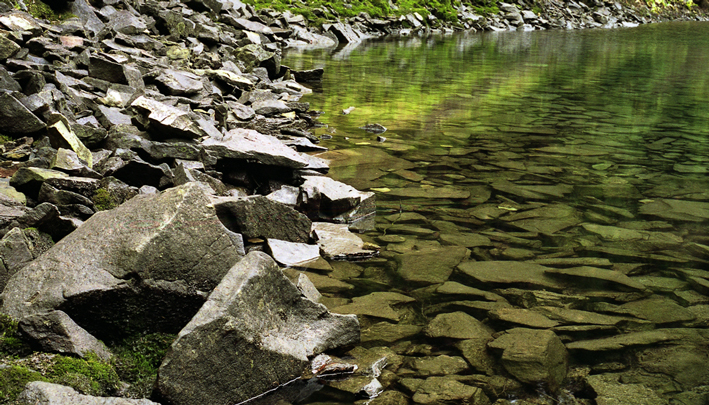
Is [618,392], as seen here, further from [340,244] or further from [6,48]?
[6,48]

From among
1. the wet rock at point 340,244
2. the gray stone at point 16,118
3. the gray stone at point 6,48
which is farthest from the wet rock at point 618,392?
the gray stone at point 6,48

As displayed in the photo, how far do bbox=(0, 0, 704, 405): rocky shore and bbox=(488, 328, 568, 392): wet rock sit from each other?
0.01 meters

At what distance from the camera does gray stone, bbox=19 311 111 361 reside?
2.95 meters

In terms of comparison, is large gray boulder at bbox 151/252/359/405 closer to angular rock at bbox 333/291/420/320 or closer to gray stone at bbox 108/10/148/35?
angular rock at bbox 333/291/420/320

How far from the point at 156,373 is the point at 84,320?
48 cm

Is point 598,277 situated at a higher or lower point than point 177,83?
lower

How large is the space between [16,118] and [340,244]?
3.01 m

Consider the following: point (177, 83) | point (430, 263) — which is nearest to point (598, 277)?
point (430, 263)

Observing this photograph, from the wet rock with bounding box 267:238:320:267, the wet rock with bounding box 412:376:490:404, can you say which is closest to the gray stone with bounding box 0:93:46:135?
the wet rock with bounding box 267:238:320:267

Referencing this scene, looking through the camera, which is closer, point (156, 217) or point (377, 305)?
point (156, 217)

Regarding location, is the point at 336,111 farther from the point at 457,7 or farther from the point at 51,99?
the point at 457,7

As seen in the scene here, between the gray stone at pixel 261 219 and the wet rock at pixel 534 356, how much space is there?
2.02 meters

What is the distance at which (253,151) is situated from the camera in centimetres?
625

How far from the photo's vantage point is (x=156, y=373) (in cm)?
322
